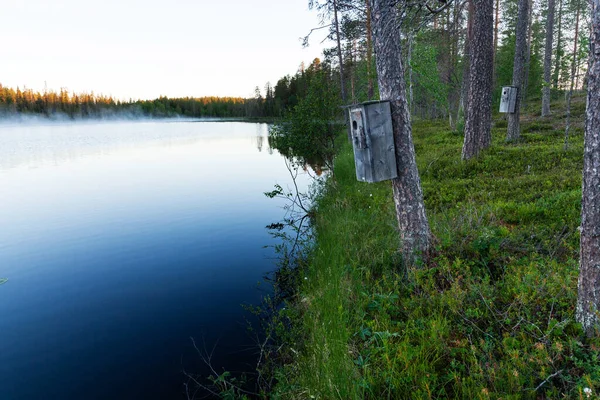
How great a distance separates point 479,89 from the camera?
10078 mm

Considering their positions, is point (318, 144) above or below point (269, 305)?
above

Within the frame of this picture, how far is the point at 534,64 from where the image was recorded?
104 feet

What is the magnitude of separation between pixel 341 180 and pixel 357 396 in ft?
30.1

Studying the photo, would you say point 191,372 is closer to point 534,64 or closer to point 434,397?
point 434,397

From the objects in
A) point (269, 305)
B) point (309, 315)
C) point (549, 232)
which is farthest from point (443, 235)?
point (269, 305)

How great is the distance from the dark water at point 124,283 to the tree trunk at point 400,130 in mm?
2932

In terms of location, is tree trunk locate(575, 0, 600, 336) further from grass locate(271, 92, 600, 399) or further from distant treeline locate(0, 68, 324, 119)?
distant treeline locate(0, 68, 324, 119)

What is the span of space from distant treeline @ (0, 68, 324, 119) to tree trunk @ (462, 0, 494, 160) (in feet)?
199

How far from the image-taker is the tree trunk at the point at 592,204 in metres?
2.54

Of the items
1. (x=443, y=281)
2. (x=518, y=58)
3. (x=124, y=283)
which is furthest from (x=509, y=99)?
(x=124, y=283)

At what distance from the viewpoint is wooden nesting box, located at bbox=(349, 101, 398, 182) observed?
4.48 m

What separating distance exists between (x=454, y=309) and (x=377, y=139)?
2265mm

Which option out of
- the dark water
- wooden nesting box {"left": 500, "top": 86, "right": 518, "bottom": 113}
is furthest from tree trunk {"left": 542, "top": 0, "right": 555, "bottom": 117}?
the dark water

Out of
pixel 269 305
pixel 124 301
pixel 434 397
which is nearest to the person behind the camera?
pixel 434 397
